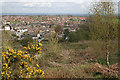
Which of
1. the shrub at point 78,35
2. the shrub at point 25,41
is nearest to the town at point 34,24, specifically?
the shrub at point 25,41

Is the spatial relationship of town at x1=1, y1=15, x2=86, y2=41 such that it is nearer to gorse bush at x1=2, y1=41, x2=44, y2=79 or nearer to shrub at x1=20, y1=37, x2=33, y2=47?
shrub at x1=20, y1=37, x2=33, y2=47

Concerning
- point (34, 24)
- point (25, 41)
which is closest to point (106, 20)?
Result: point (34, 24)

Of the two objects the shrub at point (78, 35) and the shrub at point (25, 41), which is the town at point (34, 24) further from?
the shrub at point (78, 35)

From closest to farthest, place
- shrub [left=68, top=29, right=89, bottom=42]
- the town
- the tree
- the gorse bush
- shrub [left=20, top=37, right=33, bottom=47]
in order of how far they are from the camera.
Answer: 1. the gorse bush
2. the tree
3. the town
4. shrub [left=20, top=37, right=33, bottom=47]
5. shrub [left=68, top=29, right=89, bottom=42]

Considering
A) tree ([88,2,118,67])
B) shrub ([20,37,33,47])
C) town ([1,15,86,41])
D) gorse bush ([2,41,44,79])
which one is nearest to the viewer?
gorse bush ([2,41,44,79])

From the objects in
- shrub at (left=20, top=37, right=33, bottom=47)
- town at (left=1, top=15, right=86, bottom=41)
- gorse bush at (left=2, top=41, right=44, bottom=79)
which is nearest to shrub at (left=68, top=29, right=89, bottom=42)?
town at (left=1, top=15, right=86, bottom=41)

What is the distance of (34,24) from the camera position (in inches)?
146

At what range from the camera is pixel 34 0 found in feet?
9.95

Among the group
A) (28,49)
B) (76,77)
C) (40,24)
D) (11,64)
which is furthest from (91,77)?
(40,24)

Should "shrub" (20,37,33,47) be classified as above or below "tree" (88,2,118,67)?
below

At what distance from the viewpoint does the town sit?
3.52 meters

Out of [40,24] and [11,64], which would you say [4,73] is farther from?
[40,24]

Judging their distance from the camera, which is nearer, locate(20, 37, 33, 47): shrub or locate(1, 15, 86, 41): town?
locate(1, 15, 86, 41): town

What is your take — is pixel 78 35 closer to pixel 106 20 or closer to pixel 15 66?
pixel 106 20
